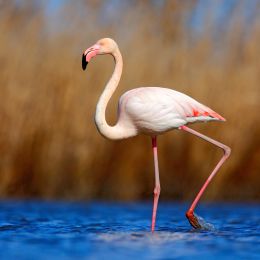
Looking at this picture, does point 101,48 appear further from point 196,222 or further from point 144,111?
point 196,222

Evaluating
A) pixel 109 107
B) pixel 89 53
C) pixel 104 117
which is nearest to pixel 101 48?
pixel 89 53

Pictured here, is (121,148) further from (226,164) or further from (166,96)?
(166,96)

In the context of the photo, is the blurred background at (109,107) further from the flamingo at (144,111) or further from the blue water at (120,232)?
the flamingo at (144,111)

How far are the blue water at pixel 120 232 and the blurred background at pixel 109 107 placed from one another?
336 mm

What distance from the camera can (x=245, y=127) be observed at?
12.2 metres

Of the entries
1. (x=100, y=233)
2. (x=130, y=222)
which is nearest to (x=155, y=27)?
(x=130, y=222)

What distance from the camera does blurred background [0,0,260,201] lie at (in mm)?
12172

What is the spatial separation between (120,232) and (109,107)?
3.88 metres

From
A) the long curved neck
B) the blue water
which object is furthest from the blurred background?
the long curved neck

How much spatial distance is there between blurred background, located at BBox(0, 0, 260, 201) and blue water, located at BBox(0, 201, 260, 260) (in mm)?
336

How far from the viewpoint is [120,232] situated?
8.48 meters

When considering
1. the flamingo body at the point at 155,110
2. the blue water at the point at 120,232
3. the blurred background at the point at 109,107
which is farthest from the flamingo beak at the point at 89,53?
the blurred background at the point at 109,107

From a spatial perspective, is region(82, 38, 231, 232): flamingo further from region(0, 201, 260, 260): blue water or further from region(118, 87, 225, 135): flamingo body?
region(0, 201, 260, 260): blue water

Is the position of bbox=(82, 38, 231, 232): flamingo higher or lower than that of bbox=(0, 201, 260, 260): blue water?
higher
